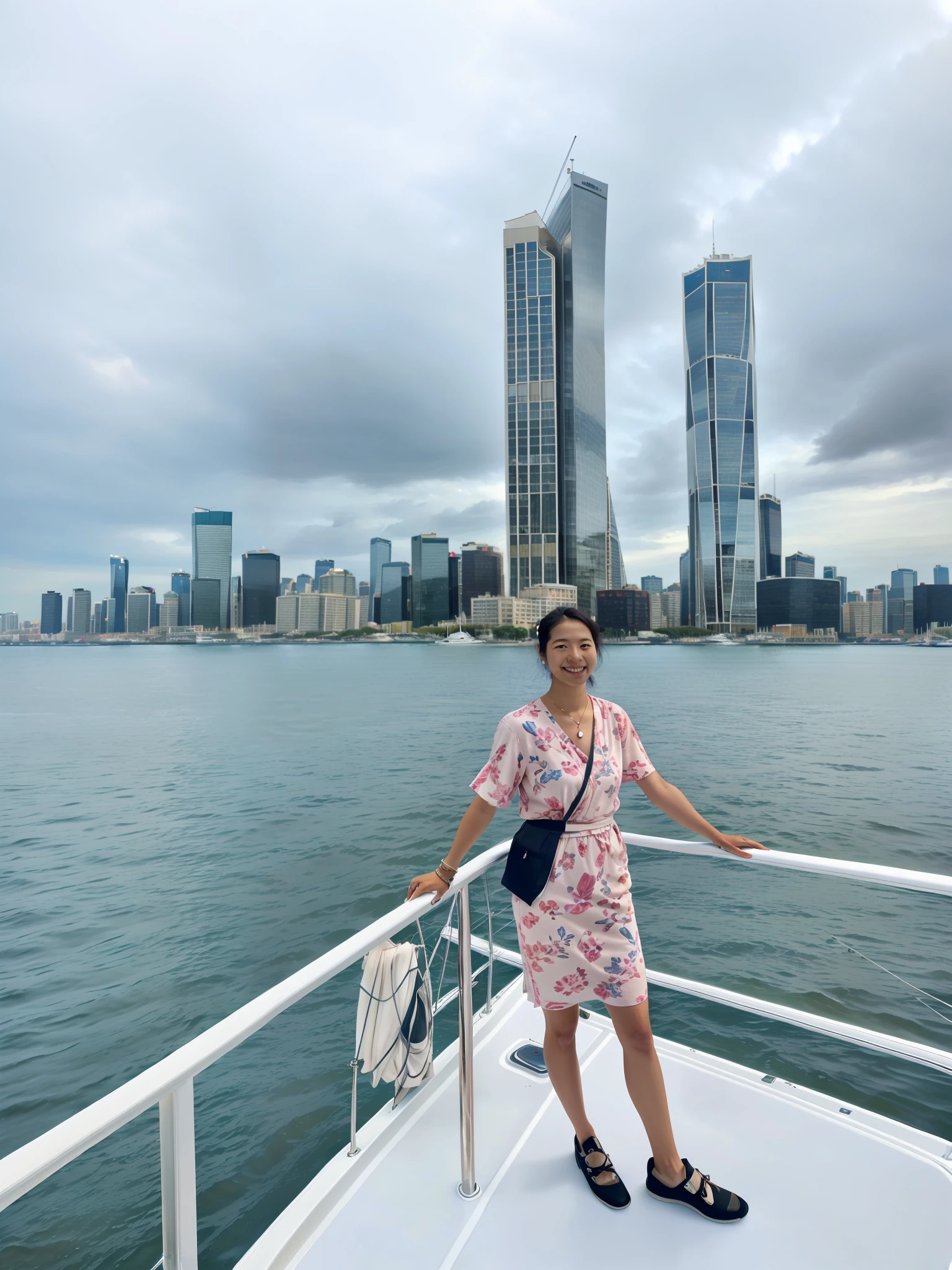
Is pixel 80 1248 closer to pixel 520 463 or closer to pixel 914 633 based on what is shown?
pixel 520 463

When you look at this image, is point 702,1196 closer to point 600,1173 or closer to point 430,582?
point 600,1173

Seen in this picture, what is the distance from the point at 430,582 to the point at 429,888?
4017 inches

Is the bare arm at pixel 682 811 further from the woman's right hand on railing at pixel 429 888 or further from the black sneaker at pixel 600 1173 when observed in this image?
the black sneaker at pixel 600 1173

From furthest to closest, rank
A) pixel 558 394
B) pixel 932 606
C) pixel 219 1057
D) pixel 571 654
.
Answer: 1. pixel 558 394
2. pixel 932 606
3. pixel 571 654
4. pixel 219 1057

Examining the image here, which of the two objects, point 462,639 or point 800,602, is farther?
point 800,602

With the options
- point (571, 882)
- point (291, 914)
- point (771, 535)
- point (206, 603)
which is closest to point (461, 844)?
point (571, 882)

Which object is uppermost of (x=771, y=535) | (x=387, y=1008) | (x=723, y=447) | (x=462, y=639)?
(x=723, y=447)

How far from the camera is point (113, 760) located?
1369cm

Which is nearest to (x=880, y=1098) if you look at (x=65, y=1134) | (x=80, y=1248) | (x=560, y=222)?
(x=80, y=1248)

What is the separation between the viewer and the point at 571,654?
1.57 meters

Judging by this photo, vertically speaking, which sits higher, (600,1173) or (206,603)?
(206,603)

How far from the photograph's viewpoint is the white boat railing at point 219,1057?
664 mm

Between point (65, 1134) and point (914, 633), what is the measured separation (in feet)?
355

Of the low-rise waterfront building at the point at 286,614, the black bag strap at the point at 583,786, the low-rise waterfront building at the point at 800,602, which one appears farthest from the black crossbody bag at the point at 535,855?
the low-rise waterfront building at the point at 286,614
